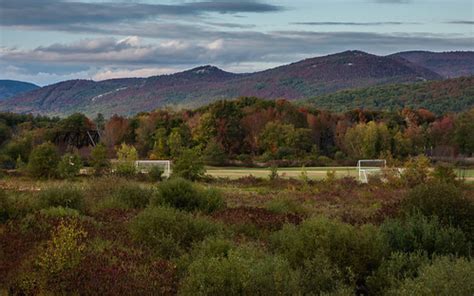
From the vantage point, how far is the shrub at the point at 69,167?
46625mm

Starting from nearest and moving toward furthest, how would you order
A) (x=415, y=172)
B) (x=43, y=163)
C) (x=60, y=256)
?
1. (x=60, y=256)
2. (x=415, y=172)
3. (x=43, y=163)

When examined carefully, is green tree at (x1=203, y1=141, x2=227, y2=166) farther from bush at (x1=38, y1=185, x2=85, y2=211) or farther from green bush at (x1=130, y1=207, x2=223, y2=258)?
green bush at (x1=130, y1=207, x2=223, y2=258)

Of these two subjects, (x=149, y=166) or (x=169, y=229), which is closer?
(x=169, y=229)

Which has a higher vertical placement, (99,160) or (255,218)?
(255,218)

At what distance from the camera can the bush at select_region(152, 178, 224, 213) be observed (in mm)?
21531

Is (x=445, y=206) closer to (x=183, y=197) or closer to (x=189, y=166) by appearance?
(x=183, y=197)

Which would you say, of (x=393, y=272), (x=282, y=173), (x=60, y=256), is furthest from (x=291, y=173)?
(x=60, y=256)

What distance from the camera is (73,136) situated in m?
81.7

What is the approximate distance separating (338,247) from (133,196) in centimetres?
1309

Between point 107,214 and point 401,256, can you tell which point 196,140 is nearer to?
point 107,214

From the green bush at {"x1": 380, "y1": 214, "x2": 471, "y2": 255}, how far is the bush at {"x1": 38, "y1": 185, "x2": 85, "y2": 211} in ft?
37.9

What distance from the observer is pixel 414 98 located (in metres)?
127

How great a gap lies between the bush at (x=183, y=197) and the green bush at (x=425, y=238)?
915 cm

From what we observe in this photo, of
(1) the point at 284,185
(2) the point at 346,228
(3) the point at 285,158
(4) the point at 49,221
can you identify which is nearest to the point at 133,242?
(4) the point at 49,221
